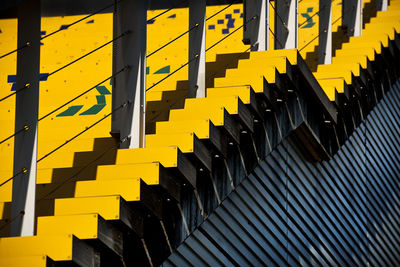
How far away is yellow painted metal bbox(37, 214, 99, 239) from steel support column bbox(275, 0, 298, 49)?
5.39m

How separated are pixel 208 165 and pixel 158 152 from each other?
0.94 m

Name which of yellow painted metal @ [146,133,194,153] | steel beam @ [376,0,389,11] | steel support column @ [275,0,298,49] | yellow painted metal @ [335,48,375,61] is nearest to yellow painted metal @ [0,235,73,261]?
yellow painted metal @ [146,133,194,153]

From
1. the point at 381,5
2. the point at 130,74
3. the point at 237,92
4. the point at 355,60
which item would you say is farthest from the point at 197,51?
the point at 381,5

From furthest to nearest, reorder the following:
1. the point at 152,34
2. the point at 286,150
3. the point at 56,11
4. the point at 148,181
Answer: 1. the point at 56,11
2. the point at 152,34
3. the point at 286,150
4. the point at 148,181

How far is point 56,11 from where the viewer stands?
18.4 meters

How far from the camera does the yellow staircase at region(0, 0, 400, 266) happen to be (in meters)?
8.06

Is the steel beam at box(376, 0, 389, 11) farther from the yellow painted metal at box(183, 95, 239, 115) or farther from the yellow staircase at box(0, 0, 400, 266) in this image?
the yellow painted metal at box(183, 95, 239, 115)

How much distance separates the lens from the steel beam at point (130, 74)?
9.53 meters

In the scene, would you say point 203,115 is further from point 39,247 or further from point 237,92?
point 39,247

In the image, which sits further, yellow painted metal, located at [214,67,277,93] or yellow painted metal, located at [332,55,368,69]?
yellow painted metal, located at [332,55,368,69]

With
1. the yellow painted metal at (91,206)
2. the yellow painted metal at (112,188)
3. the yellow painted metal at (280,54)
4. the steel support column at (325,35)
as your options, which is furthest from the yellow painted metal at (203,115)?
the steel support column at (325,35)

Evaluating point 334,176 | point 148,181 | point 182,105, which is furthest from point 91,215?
point 334,176

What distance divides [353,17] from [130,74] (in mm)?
7007

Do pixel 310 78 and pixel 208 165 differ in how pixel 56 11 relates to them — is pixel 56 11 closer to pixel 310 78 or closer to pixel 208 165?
pixel 310 78
